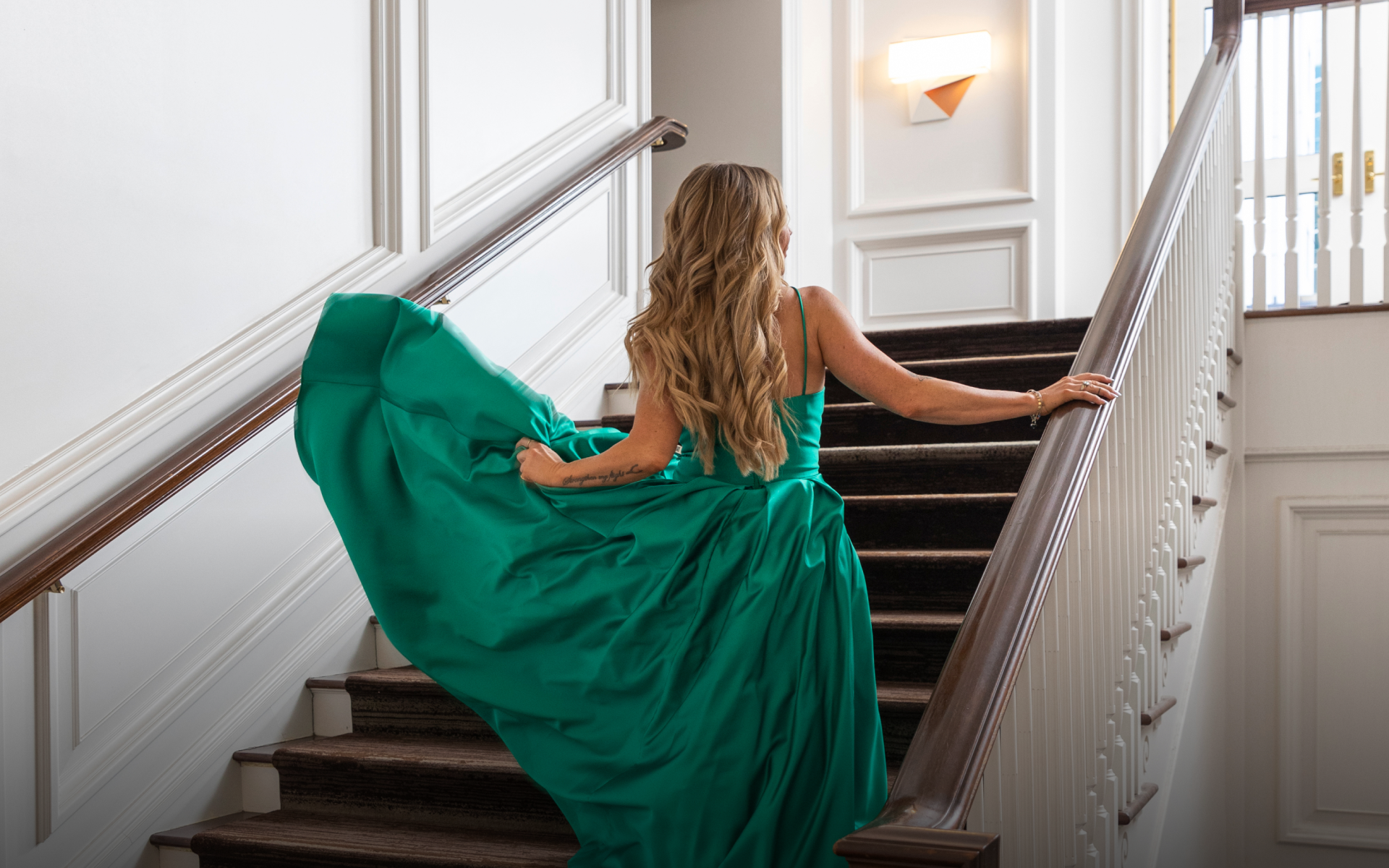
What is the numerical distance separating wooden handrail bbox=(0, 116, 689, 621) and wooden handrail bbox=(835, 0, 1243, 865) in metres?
1.61

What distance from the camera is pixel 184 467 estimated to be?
2.28m

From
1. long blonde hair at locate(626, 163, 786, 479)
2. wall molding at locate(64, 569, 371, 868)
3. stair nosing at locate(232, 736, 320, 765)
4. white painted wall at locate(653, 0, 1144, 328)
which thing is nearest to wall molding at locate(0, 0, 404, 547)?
wall molding at locate(64, 569, 371, 868)

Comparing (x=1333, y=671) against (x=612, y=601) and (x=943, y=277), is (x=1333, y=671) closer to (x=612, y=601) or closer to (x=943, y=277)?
(x=943, y=277)

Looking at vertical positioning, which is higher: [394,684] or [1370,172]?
[1370,172]

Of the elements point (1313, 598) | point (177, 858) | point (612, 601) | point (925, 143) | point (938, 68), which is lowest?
point (177, 858)

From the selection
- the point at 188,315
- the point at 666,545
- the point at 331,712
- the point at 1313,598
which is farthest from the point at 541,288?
the point at 1313,598

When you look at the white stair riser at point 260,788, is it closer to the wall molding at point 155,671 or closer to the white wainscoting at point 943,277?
the wall molding at point 155,671

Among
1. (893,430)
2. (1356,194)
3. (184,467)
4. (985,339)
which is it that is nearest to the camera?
(184,467)

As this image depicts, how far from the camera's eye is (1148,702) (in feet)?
8.02

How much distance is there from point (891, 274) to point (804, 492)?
142 inches

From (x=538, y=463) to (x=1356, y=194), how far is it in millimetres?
2884

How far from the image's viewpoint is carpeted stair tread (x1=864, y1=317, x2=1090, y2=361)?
3.65 meters

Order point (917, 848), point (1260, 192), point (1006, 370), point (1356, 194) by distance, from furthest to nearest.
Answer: point (1260, 192) < point (1356, 194) < point (1006, 370) < point (917, 848)

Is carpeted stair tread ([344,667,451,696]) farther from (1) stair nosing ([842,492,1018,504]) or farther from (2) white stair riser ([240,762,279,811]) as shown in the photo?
(1) stair nosing ([842,492,1018,504])
